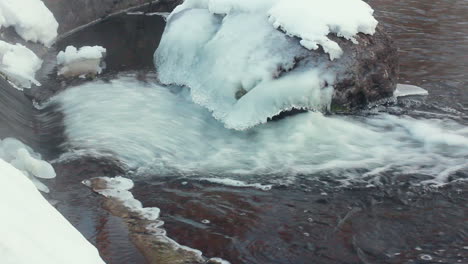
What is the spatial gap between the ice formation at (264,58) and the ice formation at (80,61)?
186 cm

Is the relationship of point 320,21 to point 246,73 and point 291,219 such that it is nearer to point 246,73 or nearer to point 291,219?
point 246,73

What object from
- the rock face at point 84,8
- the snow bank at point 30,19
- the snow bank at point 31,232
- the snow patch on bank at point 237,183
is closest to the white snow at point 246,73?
the snow patch on bank at point 237,183

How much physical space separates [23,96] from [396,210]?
4709 mm

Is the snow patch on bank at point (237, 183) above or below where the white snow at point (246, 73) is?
below

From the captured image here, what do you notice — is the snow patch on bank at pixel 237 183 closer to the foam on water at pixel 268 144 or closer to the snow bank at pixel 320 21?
the foam on water at pixel 268 144

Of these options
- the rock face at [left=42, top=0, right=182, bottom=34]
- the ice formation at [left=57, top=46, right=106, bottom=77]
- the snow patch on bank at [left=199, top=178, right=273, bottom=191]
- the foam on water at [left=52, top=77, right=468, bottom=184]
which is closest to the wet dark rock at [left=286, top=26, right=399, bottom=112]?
the foam on water at [left=52, top=77, right=468, bottom=184]

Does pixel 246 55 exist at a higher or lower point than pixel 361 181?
higher

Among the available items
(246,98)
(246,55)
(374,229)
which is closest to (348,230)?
(374,229)

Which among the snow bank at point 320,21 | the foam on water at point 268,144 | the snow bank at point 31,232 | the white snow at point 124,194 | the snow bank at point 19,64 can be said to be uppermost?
the snow bank at point 31,232

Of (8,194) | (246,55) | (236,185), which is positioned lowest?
(236,185)

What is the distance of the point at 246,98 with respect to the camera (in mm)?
6156

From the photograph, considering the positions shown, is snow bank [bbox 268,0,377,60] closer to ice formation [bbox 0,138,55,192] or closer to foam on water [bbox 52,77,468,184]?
foam on water [bbox 52,77,468,184]

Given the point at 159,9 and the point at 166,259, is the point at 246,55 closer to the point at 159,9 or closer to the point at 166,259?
the point at 166,259

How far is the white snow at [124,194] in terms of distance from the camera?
180 inches
